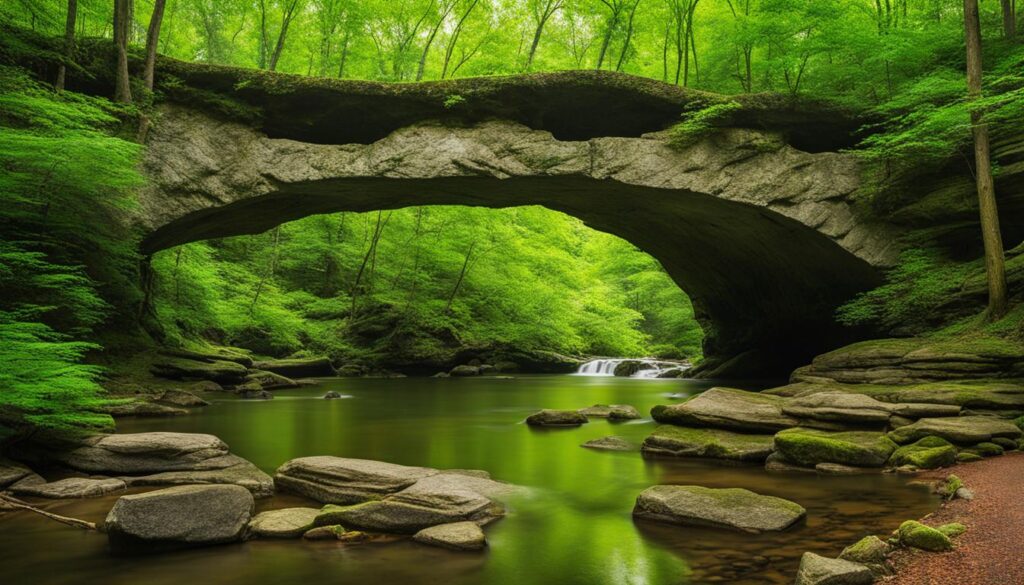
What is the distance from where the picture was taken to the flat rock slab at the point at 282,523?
16.3 ft

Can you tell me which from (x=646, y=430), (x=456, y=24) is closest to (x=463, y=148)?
(x=646, y=430)

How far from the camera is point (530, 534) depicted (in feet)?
17.3

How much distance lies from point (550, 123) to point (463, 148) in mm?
2759

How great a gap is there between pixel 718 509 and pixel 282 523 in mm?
3713

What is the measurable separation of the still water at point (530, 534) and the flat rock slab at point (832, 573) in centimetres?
39

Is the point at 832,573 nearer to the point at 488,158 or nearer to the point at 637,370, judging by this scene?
the point at 488,158

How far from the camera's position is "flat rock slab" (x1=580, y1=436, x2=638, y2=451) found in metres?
9.21

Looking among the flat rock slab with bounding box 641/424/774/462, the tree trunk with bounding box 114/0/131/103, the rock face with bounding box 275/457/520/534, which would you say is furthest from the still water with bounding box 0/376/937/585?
the tree trunk with bounding box 114/0/131/103

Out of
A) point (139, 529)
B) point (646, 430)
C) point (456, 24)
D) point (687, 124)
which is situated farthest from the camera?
point (456, 24)

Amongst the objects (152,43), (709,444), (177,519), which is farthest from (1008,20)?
(152,43)

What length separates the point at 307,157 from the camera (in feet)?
48.8

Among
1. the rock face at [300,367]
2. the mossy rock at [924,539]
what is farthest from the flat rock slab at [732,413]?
the rock face at [300,367]

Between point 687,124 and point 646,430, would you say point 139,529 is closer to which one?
point 646,430

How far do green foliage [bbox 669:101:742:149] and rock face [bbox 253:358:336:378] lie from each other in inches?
616
